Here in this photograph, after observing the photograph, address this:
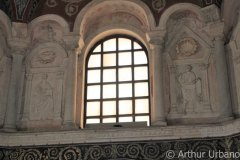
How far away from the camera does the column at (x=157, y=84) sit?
29.4 ft

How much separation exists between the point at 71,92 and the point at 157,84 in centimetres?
179

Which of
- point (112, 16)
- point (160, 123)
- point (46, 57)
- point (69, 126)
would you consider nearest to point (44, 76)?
point (46, 57)

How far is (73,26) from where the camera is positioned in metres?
9.98

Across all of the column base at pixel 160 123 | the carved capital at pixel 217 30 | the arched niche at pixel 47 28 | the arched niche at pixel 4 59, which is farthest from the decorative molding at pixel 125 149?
the arched niche at pixel 47 28

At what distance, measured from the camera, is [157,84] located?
9258 mm

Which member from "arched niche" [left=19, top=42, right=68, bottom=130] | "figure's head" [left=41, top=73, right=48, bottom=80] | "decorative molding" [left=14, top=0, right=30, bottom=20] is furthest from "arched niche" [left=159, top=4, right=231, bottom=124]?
"decorative molding" [left=14, top=0, right=30, bottom=20]

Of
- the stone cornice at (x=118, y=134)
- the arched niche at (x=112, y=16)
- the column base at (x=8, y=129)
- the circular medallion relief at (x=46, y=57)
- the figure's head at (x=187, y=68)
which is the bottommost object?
the stone cornice at (x=118, y=134)

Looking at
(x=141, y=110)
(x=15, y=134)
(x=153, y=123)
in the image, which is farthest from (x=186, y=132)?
(x=15, y=134)

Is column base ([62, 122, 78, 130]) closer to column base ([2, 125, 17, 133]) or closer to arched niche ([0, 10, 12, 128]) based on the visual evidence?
column base ([2, 125, 17, 133])

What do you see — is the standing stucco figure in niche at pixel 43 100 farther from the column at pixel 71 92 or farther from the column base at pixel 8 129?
the column base at pixel 8 129

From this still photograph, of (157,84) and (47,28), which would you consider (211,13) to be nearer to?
(157,84)

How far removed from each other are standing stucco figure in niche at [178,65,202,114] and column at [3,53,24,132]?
11.3ft

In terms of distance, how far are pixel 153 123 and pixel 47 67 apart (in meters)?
2.71

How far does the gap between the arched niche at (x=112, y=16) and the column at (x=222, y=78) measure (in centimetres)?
145
